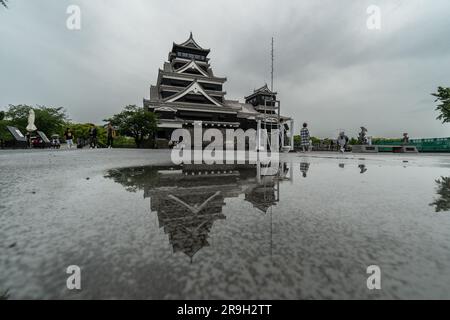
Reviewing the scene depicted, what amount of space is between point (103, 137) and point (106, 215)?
129 feet

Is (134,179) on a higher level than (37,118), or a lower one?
lower

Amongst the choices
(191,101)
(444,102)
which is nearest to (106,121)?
(191,101)

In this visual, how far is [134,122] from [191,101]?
9.04 metres

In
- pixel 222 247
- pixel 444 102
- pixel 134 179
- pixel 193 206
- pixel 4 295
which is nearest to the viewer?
pixel 4 295

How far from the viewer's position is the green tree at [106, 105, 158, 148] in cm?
1966

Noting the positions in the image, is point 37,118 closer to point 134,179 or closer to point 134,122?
point 134,122

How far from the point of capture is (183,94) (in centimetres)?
2580

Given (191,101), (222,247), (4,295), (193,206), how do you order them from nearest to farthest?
1. (4,295)
2. (222,247)
3. (193,206)
4. (191,101)

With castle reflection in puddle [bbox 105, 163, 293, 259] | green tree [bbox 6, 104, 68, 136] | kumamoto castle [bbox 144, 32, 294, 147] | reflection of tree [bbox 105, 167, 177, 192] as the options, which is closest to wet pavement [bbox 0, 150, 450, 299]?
castle reflection in puddle [bbox 105, 163, 293, 259]

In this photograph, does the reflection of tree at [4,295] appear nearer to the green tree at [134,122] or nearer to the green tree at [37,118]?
the green tree at [134,122]

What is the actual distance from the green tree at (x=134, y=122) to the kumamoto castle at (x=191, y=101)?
1827 mm

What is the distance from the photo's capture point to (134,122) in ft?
64.8
